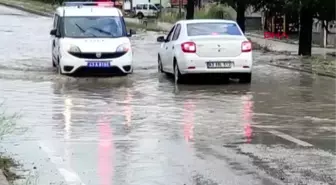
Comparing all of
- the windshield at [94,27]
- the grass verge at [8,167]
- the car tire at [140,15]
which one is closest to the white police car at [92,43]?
the windshield at [94,27]

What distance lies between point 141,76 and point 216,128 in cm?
902

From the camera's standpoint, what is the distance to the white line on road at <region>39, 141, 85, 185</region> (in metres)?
7.79

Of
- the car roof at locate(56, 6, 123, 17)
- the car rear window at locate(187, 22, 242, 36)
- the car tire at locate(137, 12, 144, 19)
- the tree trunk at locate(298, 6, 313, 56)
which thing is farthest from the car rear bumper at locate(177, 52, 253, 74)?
the car tire at locate(137, 12, 144, 19)

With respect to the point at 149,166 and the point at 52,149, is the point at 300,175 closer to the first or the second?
the point at 149,166

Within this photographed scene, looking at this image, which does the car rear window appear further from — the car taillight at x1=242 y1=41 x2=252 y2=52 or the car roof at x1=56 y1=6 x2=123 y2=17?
the car roof at x1=56 y1=6 x2=123 y2=17

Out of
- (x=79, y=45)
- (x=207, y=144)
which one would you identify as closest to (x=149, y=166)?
(x=207, y=144)

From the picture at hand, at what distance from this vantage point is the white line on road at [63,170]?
307 inches

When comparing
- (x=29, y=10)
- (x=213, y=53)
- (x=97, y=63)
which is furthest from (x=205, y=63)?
(x=29, y=10)

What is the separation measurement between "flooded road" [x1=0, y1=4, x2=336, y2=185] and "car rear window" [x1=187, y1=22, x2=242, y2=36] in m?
1.33

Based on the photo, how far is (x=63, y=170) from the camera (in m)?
8.32

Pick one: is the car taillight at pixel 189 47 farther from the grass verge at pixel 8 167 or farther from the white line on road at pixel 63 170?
the grass verge at pixel 8 167

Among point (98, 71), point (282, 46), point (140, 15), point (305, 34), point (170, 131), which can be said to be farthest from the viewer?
point (140, 15)

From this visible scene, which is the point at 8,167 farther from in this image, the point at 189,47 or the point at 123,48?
the point at 123,48

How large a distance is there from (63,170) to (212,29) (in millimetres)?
10485
